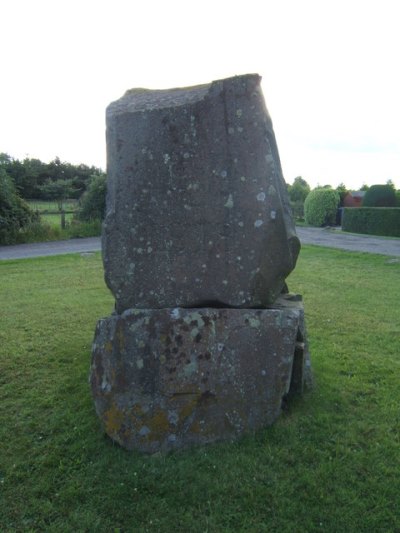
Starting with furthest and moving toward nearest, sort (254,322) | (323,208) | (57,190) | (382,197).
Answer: (323,208) < (382,197) < (57,190) < (254,322)

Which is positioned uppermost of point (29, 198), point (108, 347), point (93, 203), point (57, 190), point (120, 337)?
point (57, 190)

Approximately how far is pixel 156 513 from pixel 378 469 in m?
1.82

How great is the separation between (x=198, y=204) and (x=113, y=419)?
214 centimetres

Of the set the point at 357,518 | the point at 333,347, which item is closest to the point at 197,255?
the point at 357,518

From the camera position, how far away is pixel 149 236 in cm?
416

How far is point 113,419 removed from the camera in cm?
387

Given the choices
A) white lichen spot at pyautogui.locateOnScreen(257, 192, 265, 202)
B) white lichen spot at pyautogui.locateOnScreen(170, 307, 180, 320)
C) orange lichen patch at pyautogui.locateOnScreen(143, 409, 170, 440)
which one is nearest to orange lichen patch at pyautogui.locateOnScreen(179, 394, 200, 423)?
orange lichen patch at pyautogui.locateOnScreen(143, 409, 170, 440)

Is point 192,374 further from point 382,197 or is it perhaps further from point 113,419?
point 382,197

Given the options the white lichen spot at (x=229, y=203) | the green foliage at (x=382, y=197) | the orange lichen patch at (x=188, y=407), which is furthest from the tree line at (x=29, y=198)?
the green foliage at (x=382, y=197)

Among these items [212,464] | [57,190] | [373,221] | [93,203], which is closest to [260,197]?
Result: [212,464]

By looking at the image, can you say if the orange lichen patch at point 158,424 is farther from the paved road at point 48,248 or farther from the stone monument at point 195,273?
the paved road at point 48,248

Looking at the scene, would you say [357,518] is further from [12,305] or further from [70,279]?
[70,279]

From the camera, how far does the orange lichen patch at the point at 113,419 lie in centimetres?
383

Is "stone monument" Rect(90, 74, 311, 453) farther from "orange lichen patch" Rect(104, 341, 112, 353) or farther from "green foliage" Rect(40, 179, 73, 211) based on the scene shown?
"green foliage" Rect(40, 179, 73, 211)
